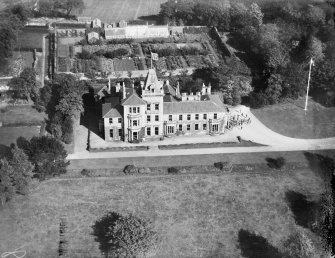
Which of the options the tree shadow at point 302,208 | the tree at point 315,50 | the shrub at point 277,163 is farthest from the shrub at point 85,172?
the tree at point 315,50

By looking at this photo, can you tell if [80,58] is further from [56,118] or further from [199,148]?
[199,148]

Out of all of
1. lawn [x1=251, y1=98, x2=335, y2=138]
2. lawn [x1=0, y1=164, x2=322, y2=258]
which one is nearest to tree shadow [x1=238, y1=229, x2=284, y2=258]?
lawn [x1=0, y1=164, x2=322, y2=258]

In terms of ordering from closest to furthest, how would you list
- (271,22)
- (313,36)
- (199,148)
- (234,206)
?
(234,206) < (199,148) < (313,36) < (271,22)

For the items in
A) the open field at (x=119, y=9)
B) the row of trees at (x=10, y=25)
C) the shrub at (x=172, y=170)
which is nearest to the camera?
the shrub at (x=172, y=170)

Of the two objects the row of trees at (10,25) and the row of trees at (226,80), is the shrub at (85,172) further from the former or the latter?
the row of trees at (10,25)

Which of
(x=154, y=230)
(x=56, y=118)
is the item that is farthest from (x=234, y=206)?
(x=56, y=118)

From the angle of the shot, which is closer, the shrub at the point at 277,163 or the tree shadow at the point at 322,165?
the tree shadow at the point at 322,165

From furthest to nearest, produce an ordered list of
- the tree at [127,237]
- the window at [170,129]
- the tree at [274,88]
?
the tree at [274,88] → the window at [170,129] → the tree at [127,237]
